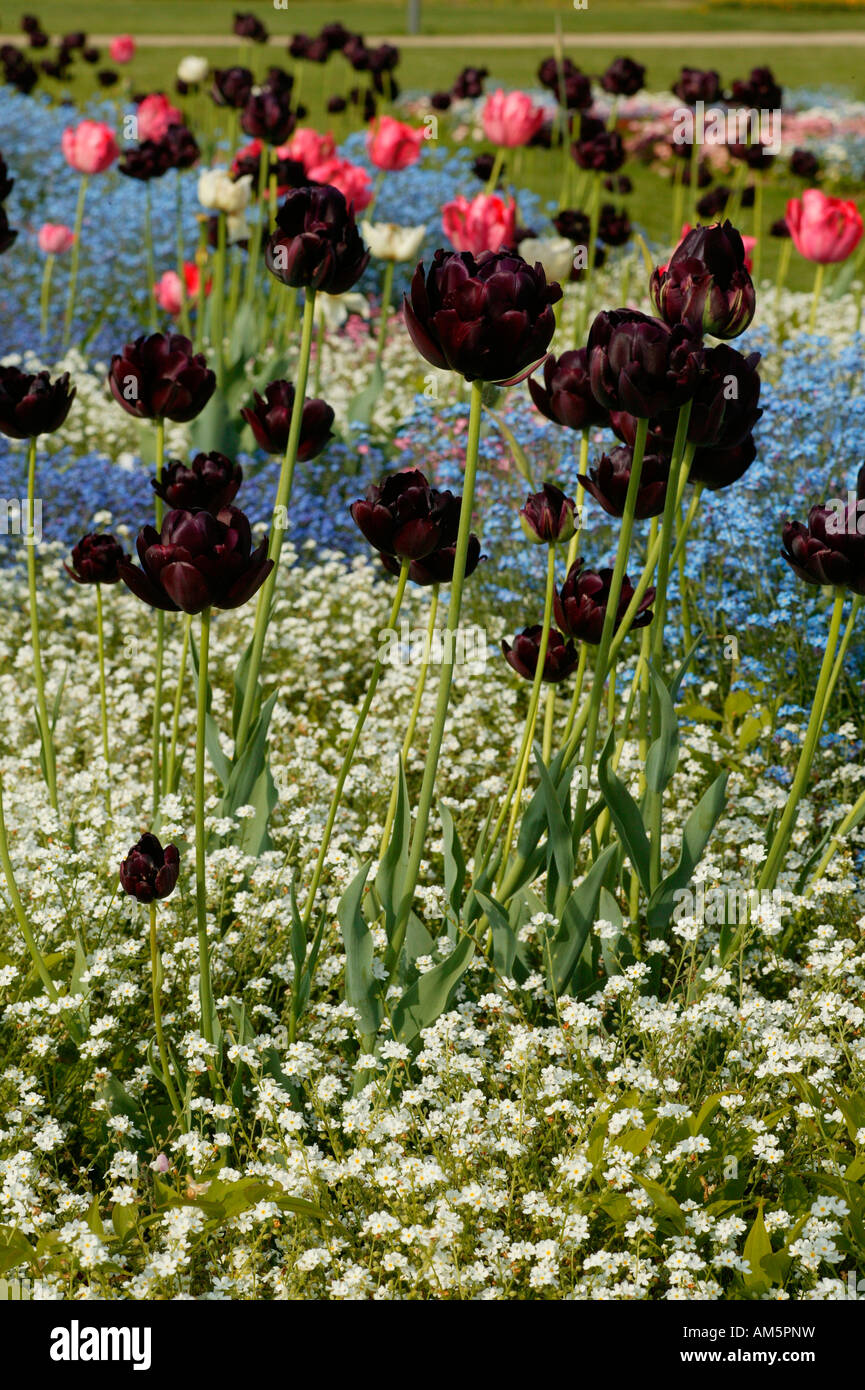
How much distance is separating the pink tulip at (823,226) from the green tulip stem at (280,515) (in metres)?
2.99

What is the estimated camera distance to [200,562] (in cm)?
195

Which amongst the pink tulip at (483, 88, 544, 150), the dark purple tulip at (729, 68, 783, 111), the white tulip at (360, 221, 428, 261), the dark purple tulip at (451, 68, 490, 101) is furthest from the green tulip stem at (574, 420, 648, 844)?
the dark purple tulip at (451, 68, 490, 101)

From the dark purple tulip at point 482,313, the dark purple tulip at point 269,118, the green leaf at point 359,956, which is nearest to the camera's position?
the dark purple tulip at point 482,313

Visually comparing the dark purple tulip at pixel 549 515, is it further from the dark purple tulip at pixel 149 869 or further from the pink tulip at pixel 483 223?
the pink tulip at pixel 483 223

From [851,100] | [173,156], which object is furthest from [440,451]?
[851,100]

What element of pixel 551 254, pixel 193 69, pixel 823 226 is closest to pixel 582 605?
Result: pixel 551 254

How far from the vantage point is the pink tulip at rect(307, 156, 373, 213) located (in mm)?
5328

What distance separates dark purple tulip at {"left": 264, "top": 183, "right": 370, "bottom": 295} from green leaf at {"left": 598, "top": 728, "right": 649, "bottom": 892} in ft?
3.29

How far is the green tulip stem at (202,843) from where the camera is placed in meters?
2.09

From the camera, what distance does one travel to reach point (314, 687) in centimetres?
428

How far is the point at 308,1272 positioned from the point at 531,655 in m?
1.19

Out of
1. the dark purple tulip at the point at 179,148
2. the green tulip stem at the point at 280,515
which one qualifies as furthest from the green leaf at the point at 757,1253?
the dark purple tulip at the point at 179,148

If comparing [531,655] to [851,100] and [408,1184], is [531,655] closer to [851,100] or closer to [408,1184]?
[408,1184]
